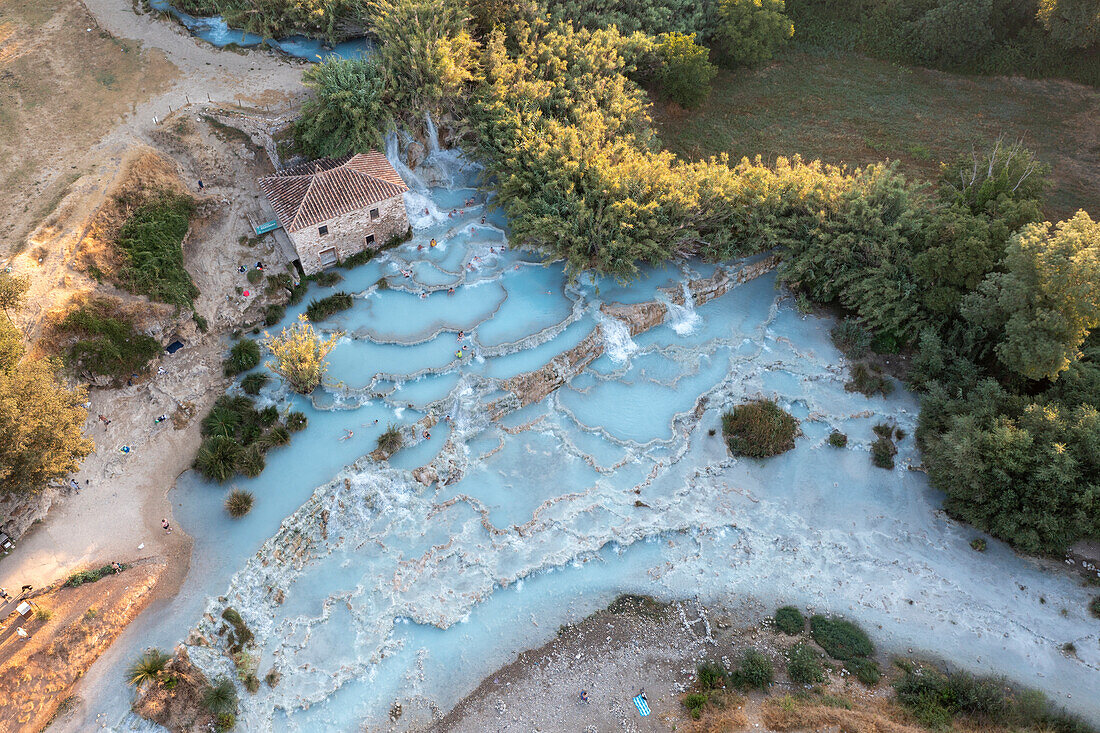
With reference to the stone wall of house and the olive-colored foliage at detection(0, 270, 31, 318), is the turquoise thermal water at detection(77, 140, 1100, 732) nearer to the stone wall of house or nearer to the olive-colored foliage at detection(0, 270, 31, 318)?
the stone wall of house

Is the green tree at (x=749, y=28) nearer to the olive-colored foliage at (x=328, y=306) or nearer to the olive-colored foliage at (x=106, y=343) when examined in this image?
the olive-colored foliage at (x=328, y=306)

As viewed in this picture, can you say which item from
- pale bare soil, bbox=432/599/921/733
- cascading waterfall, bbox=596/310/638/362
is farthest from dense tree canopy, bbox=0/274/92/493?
cascading waterfall, bbox=596/310/638/362

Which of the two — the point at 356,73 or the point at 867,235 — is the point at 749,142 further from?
the point at 356,73

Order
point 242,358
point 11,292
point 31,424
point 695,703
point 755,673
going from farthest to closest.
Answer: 1. point 242,358
2. point 11,292
3. point 755,673
4. point 695,703
5. point 31,424

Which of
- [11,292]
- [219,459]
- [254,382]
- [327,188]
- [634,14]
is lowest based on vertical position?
[219,459]

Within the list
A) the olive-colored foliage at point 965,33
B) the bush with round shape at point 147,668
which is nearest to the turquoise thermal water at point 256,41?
the bush with round shape at point 147,668

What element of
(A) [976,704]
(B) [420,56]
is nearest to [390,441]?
(B) [420,56]

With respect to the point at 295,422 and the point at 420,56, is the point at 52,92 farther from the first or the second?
the point at 295,422
